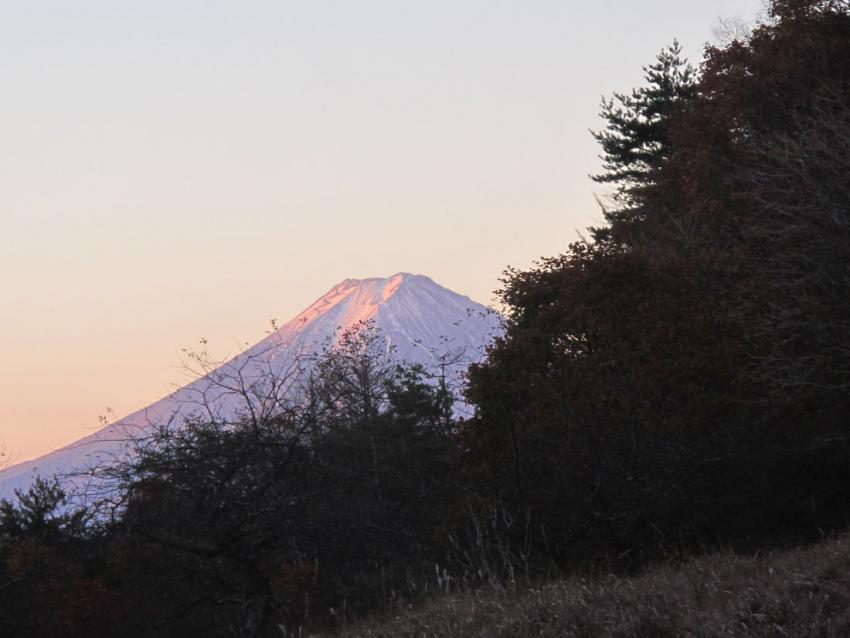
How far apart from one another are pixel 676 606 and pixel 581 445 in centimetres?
960

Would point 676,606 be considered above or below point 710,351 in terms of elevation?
below

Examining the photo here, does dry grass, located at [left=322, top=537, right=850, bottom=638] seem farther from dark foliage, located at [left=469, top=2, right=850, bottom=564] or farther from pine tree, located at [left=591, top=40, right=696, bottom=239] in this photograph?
pine tree, located at [left=591, top=40, right=696, bottom=239]

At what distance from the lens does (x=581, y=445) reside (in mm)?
16469

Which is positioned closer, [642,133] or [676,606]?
[676,606]

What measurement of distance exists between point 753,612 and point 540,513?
40.3ft

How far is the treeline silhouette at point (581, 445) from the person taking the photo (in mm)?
14828

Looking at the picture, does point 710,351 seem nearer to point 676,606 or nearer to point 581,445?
point 581,445

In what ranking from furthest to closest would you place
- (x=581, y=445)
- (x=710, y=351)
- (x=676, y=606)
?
1. (x=710, y=351)
2. (x=581, y=445)
3. (x=676, y=606)

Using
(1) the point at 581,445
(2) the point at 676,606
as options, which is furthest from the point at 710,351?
(2) the point at 676,606

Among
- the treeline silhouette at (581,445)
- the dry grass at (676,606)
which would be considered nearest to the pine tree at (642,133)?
the treeline silhouette at (581,445)

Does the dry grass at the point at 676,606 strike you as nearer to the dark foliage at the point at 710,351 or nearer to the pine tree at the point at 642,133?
the dark foliage at the point at 710,351

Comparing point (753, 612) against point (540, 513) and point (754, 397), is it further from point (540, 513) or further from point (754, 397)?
point (754, 397)

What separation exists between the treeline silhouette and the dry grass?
80 centimetres

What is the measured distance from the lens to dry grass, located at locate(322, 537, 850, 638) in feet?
20.3
